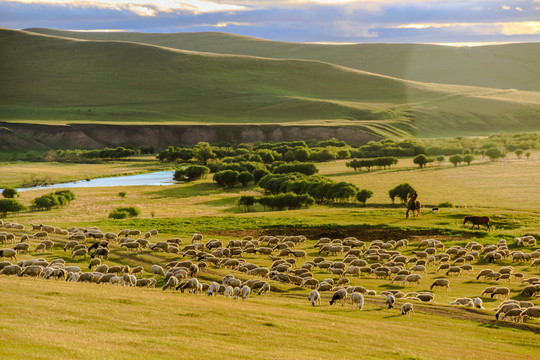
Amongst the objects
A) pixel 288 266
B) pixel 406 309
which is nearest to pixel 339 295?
pixel 406 309

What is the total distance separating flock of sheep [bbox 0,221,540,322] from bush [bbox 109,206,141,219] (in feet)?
54.6

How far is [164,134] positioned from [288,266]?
6166 inches

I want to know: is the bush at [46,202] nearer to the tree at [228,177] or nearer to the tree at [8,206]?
the tree at [8,206]

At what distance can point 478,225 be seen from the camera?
52.1 m

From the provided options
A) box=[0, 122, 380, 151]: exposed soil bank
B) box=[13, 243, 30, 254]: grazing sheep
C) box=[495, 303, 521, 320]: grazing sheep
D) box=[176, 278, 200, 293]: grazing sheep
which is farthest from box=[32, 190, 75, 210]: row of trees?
box=[0, 122, 380, 151]: exposed soil bank

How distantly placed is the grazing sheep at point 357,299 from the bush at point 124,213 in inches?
1666

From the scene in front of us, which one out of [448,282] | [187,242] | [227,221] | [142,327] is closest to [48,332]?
[142,327]

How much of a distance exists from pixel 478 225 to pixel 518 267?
1453 centimetres

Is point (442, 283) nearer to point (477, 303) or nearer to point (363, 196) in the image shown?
point (477, 303)

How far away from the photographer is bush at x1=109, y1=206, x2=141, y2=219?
212 ft

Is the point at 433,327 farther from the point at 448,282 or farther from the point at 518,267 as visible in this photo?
the point at 518,267

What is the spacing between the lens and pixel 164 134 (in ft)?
610

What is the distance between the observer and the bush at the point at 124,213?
64562mm

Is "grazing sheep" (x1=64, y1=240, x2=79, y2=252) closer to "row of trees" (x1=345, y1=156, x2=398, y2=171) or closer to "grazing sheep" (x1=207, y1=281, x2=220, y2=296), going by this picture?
"grazing sheep" (x1=207, y1=281, x2=220, y2=296)
